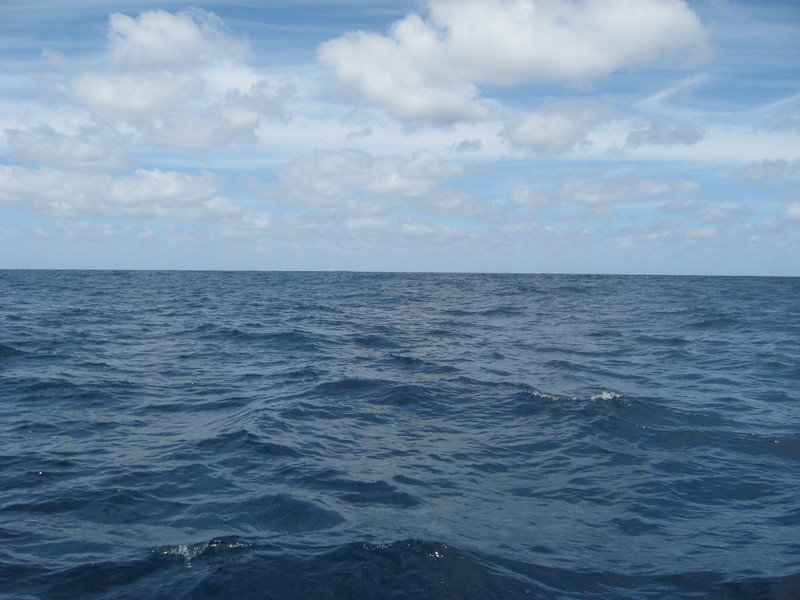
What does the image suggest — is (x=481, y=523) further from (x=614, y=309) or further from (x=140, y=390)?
(x=614, y=309)

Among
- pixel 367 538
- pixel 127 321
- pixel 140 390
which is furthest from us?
pixel 127 321

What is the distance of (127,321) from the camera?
32406mm

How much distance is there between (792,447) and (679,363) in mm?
9433

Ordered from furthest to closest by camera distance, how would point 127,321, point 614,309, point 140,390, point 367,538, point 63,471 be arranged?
point 614,309, point 127,321, point 140,390, point 63,471, point 367,538

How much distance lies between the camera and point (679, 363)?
20.9m

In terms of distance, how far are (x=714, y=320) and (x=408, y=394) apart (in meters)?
26.2

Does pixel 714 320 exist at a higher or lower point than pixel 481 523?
higher

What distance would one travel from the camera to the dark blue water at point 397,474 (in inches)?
281

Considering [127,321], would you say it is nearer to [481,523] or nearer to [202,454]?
[202,454]

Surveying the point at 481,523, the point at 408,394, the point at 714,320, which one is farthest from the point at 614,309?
the point at 481,523

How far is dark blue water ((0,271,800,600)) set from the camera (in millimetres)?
7141

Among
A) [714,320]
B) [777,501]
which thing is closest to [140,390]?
[777,501]

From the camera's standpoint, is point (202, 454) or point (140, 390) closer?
point (202, 454)

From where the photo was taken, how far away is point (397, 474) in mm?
10414
